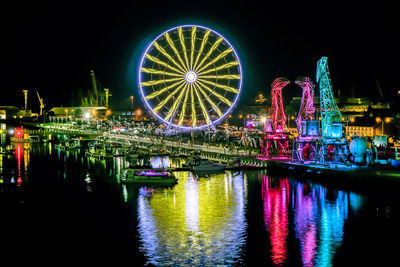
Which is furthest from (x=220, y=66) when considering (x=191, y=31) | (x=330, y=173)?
(x=330, y=173)

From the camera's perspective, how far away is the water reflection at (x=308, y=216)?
19.6m

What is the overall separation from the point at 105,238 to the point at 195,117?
75.5ft

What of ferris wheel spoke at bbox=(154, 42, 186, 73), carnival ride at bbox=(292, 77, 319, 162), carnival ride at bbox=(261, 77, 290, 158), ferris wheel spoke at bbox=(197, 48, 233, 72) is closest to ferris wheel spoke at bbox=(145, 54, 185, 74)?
ferris wheel spoke at bbox=(154, 42, 186, 73)

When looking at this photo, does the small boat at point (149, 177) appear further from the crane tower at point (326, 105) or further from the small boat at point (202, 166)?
the crane tower at point (326, 105)

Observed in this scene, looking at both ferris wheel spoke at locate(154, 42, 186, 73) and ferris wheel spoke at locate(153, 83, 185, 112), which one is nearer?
ferris wheel spoke at locate(154, 42, 186, 73)

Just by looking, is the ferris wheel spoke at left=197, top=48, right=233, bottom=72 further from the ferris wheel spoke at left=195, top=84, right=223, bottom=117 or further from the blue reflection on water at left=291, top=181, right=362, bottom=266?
the blue reflection on water at left=291, top=181, right=362, bottom=266

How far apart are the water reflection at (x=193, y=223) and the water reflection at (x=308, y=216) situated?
1461mm

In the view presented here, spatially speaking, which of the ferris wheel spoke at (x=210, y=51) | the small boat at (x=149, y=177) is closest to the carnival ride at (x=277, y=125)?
the ferris wheel spoke at (x=210, y=51)

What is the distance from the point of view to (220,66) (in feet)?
138

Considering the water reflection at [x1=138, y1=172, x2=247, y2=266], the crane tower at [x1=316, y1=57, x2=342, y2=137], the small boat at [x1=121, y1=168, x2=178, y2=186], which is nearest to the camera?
the water reflection at [x1=138, y1=172, x2=247, y2=266]

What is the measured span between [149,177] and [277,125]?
13448mm

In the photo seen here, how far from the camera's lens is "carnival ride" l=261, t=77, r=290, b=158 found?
41.9 m

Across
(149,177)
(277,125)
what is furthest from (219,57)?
(149,177)

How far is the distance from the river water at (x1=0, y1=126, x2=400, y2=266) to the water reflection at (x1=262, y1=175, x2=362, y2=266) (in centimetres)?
4
